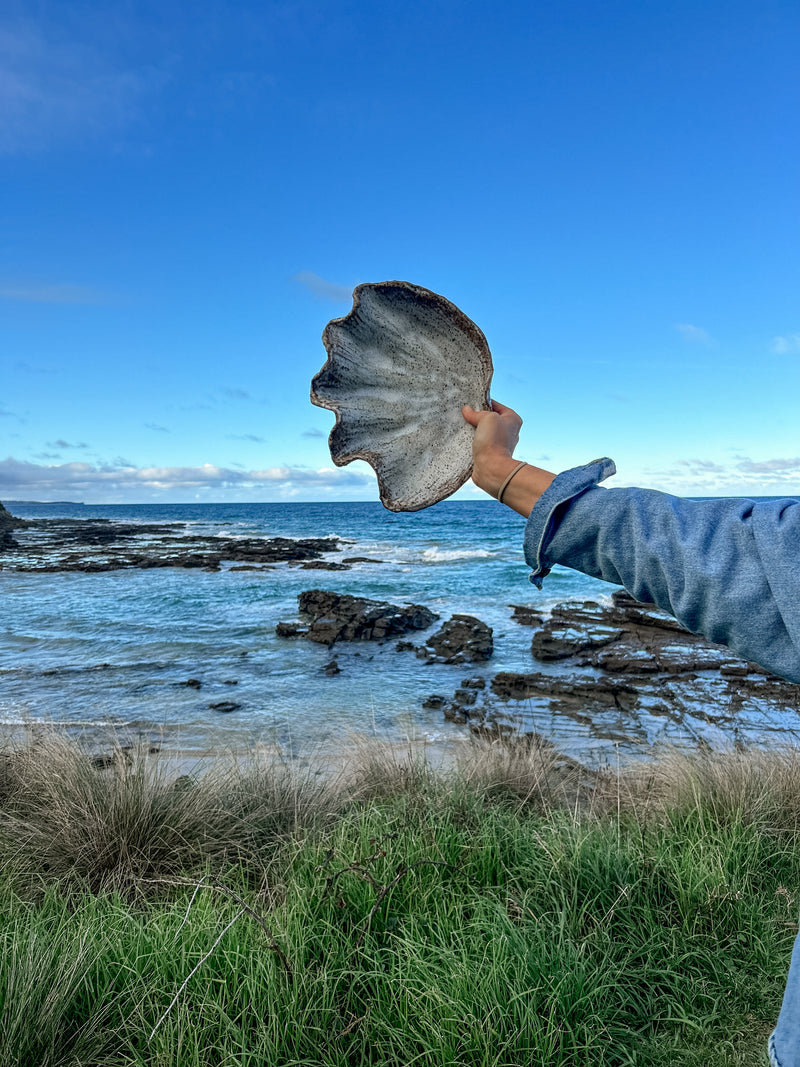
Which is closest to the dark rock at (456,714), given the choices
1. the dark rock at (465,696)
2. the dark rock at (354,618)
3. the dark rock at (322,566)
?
the dark rock at (465,696)

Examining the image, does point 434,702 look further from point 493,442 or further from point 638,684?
point 493,442

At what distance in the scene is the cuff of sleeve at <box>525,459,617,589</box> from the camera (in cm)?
83

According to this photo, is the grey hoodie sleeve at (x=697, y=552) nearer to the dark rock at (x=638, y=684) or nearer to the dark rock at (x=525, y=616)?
the dark rock at (x=638, y=684)

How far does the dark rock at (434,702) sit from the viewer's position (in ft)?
30.2

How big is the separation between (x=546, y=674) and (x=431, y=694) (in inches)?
85.5

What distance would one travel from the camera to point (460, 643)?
12.8 meters

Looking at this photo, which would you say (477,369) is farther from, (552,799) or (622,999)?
(552,799)

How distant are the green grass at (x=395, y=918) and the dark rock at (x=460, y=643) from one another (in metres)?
7.02

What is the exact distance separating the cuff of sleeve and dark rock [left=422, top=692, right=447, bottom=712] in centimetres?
855

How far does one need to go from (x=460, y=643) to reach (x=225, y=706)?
490 centimetres

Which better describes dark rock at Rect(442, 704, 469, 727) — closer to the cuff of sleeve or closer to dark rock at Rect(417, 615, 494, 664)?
dark rock at Rect(417, 615, 494, 664)

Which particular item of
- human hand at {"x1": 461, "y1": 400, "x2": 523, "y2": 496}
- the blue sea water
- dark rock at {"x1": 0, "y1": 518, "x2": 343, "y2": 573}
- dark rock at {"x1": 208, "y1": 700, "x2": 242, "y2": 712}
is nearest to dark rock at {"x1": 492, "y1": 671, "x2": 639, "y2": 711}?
the blue sea water

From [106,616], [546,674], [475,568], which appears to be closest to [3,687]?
[106,616]

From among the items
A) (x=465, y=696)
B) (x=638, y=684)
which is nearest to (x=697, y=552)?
(x=465, y=696)
